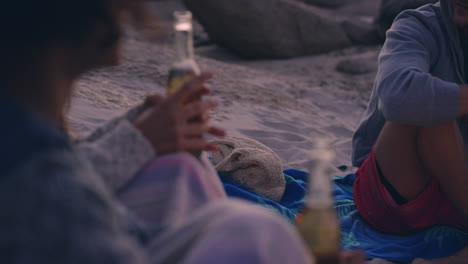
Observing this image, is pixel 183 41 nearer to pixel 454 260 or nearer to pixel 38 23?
pixel 38 23

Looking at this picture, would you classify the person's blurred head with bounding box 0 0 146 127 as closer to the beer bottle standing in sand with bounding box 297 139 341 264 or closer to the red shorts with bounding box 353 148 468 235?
the beer bottle standing in sand with bounding box 297 139 341 264

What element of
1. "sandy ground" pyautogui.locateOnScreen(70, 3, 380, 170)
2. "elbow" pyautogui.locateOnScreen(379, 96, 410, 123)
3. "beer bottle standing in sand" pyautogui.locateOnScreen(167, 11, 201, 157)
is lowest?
"sandy ground" pyautogui.locateOnScreen(70, 3, 380, 170)

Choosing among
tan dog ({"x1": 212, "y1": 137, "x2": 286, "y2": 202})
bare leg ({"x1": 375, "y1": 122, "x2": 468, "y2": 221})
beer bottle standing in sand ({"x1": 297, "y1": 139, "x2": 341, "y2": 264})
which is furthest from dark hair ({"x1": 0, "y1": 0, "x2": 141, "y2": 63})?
tan dog ({"x1": 212, "y1": 137, "x2": 286, "y2": 202})

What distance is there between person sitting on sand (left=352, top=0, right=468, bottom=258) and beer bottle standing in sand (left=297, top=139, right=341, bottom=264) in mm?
1312

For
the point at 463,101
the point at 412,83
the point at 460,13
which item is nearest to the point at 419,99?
the point at 412,83

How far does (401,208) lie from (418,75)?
69 centimetres

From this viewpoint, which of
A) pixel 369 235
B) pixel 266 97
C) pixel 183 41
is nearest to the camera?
pixel 183 41

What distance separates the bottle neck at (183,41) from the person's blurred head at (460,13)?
1.63 meters

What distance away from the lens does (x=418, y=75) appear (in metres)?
2.82

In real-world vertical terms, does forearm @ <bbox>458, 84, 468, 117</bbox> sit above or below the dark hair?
below

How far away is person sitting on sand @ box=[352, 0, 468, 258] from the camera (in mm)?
2785

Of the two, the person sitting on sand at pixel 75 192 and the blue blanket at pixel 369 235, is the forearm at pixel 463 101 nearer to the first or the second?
the blue blanket at pixel 369 235

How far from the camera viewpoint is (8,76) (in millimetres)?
1246

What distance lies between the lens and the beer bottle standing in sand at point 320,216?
1501 millimetres
